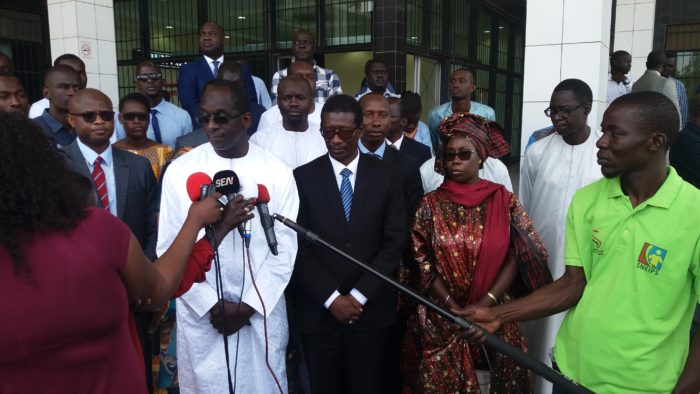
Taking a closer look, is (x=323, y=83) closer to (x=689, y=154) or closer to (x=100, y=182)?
(x=100, y=182)

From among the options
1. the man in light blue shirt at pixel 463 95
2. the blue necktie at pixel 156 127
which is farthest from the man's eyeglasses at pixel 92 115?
the man in light blue shirt at pixel 463 95

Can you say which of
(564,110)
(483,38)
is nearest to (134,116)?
(564,110)

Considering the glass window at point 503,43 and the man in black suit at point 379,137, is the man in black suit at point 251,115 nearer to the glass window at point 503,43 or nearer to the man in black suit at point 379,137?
the man in black suit at point 379,137

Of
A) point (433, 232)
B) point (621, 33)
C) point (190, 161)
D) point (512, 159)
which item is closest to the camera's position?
point (190, 161)

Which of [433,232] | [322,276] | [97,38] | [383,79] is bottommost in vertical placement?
[322,276]

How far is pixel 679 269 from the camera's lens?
5.94ft

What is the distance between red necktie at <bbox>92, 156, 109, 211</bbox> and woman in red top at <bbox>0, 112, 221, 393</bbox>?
5.56ft

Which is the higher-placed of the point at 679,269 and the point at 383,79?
the point at 383,79

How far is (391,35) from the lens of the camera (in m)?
8.88

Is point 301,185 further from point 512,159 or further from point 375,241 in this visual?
point 512,159

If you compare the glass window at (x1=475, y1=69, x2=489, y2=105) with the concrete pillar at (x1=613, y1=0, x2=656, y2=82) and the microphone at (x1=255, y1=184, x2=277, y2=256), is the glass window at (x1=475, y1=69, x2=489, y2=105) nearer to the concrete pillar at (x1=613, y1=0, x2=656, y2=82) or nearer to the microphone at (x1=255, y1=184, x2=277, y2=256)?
the concrete pillar at (x1=613, y1=0, x2=656, y2=82)

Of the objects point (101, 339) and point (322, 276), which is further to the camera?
point (322, 276)

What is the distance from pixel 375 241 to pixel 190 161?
1.08 meters

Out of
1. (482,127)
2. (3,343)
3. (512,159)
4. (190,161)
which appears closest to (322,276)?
(190,161)
